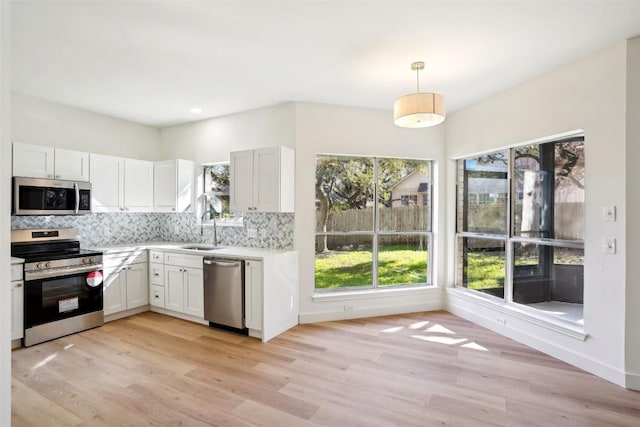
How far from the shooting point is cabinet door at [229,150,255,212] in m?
3.95

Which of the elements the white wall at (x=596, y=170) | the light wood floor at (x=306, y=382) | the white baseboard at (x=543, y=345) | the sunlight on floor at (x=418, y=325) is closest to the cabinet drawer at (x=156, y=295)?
the light wood floor at (x=306, y=382)

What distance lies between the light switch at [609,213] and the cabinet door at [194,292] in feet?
13.6

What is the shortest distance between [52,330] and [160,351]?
130cm

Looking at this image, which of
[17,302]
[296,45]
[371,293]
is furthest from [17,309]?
[371,293]

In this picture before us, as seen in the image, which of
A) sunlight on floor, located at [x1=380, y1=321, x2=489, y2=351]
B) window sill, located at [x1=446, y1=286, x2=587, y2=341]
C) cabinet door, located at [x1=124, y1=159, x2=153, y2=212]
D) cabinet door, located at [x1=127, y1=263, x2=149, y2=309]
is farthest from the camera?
cabinet door, located at [x1=124, y1=159, x2=153, y2=212]

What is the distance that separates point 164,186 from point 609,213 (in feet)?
17.1

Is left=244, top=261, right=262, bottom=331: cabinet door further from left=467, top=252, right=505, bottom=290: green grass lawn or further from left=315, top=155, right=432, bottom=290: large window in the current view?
left=467, top=252, right=505, bottom=290: green grass lawn

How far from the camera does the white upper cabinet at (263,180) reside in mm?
3766

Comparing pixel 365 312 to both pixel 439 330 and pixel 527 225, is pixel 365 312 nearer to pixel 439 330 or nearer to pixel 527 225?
pixel 439 330

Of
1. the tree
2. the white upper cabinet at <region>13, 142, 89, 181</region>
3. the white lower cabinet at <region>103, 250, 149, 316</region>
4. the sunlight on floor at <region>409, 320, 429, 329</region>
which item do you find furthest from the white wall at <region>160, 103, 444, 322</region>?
the white lower cabinet at <region>103, 250, 149, 316</region>

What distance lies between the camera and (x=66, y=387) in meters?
2.58

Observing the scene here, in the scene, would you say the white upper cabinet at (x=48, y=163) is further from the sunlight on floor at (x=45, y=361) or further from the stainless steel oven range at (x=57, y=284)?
the sunlight on floor at (x=45, y=361)

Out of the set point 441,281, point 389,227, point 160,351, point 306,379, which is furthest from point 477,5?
point 160,351

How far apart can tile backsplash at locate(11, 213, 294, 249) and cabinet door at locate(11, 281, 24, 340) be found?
0.79 m
